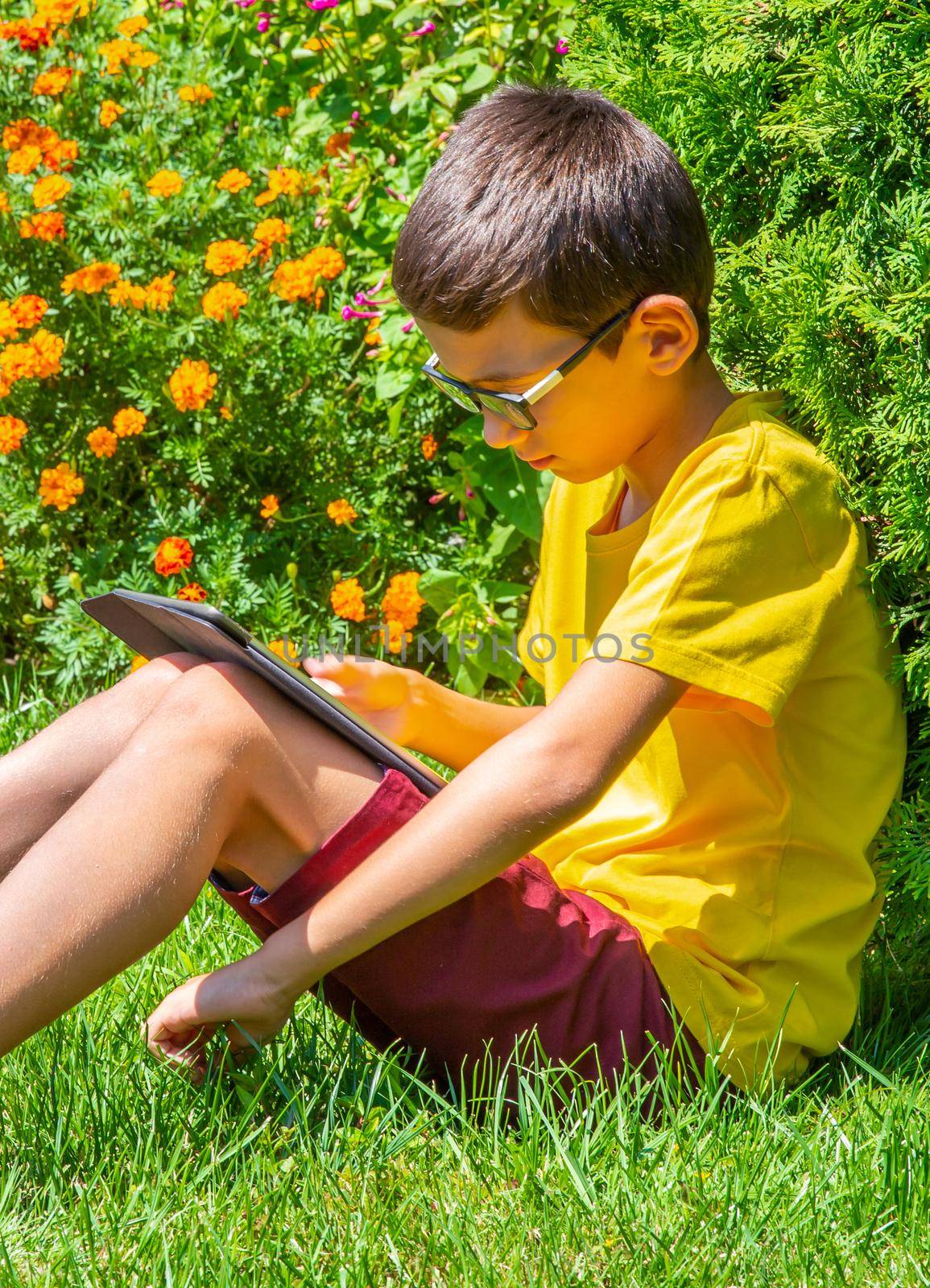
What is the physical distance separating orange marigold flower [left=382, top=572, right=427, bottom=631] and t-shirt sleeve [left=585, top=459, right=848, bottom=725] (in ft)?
4.50

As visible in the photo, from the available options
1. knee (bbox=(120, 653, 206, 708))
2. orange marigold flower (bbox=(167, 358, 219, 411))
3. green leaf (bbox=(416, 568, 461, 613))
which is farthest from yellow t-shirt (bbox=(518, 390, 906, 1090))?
orange marigold flower (bbox=(167, 358, 219, 411))

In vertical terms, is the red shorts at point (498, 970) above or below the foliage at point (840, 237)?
below

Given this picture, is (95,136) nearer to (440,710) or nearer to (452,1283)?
(440,710)

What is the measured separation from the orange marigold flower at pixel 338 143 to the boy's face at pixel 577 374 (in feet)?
6.14

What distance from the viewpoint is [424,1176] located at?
156 cm

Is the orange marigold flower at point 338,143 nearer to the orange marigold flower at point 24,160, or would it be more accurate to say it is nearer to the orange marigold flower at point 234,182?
the orange marigold flower at point 234,182

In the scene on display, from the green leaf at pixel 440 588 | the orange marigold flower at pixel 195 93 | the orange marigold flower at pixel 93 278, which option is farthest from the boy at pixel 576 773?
the orange marigold flower at pixel 195 93

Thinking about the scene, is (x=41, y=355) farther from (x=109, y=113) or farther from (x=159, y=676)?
(x=159, y=676)

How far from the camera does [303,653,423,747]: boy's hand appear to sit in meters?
1.91

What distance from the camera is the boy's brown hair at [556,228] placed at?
5.12 feet

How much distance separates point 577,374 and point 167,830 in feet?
2.22

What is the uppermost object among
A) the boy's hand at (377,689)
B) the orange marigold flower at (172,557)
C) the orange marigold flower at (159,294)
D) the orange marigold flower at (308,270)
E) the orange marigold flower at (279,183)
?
the orange marigold flower at (279,183)

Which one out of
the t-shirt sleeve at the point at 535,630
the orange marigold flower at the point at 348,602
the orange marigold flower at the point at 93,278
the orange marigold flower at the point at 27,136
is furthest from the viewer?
the orange marigold flower at the point at 27,136

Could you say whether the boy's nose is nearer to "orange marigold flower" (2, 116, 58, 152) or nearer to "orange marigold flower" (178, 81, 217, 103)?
"orange marigold flower" (2, 116, 58, 152)
